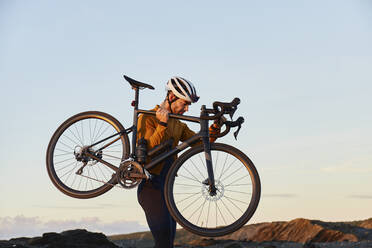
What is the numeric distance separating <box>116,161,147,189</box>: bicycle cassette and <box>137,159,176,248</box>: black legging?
19 cm

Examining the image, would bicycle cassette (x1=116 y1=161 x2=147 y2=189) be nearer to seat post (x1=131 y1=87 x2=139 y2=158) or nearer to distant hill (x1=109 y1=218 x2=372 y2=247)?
seat post (x1=131 y1=87 x2=139 y2=158)

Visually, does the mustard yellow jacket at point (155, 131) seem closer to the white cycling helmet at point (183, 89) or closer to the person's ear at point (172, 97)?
the person's ear at point (172, 97)

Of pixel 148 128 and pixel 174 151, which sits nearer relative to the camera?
pixel 174 151

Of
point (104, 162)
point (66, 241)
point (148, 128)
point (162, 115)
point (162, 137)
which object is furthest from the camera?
point (66, 241)

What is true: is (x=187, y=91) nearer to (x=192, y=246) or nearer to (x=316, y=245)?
(x=192, y=246)

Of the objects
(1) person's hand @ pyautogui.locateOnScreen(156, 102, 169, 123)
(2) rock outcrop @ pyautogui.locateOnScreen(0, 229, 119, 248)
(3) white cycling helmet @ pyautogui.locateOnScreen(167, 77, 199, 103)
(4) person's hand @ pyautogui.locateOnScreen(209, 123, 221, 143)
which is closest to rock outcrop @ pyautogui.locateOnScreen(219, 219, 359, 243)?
(2) rock outcrop @ pyautogui.locateOnScreen(0, 229, 119, 248)

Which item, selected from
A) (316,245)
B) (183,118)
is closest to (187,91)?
(183,118)

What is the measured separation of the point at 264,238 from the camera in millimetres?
13461

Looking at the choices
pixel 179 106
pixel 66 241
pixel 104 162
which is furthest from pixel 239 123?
pixel 66 241

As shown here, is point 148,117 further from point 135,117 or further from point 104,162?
point 104,162

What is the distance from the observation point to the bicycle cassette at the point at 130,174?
6461 mm

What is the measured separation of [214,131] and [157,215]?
1.56 meters

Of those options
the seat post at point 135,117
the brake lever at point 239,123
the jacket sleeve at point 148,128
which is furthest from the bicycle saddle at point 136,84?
the brake lever at point 239,123

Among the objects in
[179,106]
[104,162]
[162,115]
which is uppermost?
[179,106]
